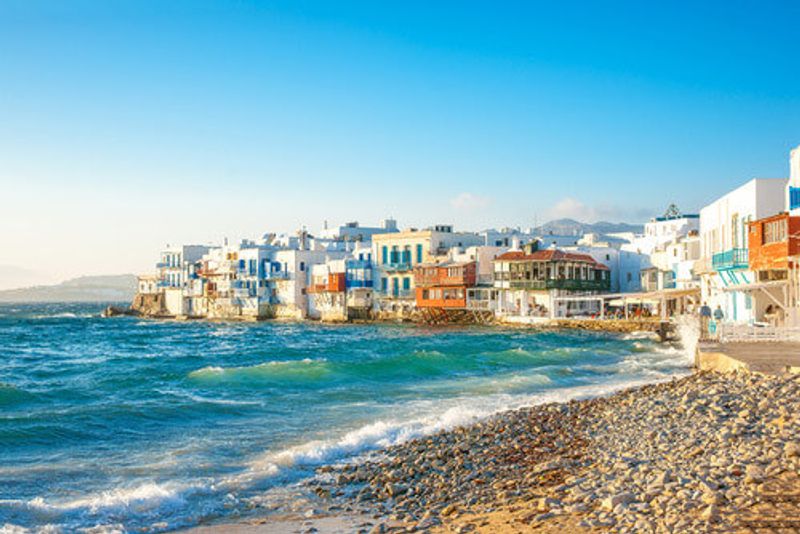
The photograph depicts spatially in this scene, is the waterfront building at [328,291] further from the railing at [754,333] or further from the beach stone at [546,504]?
the beach stone at [546,504]

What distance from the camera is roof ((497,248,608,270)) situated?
199ft

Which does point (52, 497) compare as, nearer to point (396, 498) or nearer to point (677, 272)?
point (396, 498)

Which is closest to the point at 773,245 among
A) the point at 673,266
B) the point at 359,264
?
the point at 673,266

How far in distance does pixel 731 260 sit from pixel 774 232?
5355 mm

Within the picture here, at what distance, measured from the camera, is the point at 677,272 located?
55688mm

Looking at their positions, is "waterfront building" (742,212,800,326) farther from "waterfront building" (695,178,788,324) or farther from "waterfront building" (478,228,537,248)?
"waterfront building" (478,228,537,248)

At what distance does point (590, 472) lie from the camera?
11.3 metres

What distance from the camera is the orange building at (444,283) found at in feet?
216

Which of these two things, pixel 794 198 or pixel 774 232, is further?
pixel 794 198

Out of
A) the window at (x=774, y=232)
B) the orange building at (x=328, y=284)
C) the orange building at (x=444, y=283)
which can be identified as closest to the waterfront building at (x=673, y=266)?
the orange building at (x=444, y=283)

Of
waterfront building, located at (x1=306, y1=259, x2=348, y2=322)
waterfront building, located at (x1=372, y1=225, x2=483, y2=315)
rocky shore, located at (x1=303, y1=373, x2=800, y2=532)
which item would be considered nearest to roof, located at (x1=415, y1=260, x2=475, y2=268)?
waterfront building, located at (x1=372, y1=225, x2=483, y2=315)

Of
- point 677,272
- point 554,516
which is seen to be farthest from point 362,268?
point 554,516

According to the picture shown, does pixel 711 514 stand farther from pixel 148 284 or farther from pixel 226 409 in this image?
pixel 148 284

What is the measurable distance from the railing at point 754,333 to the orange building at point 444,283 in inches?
1641
